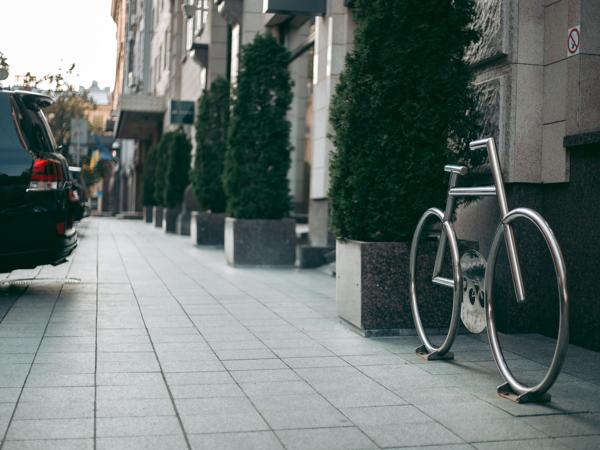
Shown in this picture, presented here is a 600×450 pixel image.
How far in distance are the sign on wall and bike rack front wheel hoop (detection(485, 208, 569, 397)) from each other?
82.0ft

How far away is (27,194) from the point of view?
29.1 ft

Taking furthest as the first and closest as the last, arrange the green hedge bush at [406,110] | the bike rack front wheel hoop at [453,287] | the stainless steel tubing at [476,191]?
the green hedge bush at [406,110] → the bike rack front wheel hoop at [453,287] → the stainless steel tubing at [476,191]

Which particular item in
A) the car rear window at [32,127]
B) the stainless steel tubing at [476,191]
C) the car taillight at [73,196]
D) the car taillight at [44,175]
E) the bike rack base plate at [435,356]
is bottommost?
the bike rack base plate at [435,356]

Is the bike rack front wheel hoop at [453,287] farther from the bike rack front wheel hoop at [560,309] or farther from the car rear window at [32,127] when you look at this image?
the car rear window at [32,127]

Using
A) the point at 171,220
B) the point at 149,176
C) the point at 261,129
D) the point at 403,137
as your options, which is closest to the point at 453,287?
the point at 403,137

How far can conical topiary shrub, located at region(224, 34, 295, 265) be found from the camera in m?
14.7

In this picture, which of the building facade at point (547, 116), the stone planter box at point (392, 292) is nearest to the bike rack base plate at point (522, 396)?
the building facade at point (547, 116)

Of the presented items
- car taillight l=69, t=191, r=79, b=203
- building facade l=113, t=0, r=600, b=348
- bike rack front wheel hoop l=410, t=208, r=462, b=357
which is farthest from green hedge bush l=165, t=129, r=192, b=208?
bike rack front wheel hoop l=410, t=208, r=462, b=357

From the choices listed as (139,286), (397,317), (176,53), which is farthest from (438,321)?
(176,53)

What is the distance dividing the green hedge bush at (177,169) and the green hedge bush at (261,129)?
12.0m

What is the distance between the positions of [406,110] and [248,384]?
9.78ft

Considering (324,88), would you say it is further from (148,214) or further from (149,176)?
(148,214)

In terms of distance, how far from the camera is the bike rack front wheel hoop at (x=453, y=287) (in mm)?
5852

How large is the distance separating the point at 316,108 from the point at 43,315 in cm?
868
